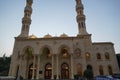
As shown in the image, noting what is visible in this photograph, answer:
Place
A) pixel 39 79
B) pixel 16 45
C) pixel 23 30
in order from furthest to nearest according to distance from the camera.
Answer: pixel 23 30, pixel 16 45, pixel 39 79

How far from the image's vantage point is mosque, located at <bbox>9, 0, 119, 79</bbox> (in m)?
27.9

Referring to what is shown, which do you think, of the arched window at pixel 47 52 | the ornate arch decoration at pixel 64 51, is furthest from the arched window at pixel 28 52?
the ornate arch decoration at pixel 64 51

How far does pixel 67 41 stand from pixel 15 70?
16144 mm

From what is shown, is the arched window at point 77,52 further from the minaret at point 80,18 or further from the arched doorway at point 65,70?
the minaret at point 80,18

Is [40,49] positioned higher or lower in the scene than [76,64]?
higher

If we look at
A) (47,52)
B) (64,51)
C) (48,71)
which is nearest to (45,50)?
(47,52)

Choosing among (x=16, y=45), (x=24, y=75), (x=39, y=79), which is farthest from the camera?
(x=16, y=45)

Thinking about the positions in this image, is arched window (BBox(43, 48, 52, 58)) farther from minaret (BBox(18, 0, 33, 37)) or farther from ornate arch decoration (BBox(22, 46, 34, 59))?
minaret (BBox(18, 0, 33, 37))

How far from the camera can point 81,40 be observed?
1166 inches

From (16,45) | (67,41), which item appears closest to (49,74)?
(67,41)

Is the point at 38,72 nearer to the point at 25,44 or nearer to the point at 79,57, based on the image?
the point at 25,44

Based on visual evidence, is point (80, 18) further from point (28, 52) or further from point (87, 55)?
point (28, 52)

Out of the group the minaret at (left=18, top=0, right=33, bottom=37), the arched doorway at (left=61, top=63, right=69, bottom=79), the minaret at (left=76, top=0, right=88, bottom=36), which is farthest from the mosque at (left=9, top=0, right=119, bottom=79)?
Answer: the minaret at (left=18, top=0, right=33, bottom=37)

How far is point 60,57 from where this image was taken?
29.5 m
